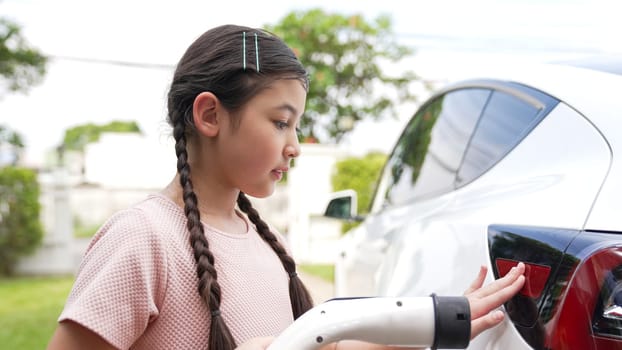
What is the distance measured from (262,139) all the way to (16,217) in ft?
30.5

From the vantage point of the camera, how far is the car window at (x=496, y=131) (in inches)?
65.8

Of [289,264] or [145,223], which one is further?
[289,264]

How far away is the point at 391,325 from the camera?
3.44 feet

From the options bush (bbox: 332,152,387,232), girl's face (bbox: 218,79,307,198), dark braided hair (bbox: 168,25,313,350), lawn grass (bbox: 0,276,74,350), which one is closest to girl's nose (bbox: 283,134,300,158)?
girl's face (bbox: 218,79,307,198)

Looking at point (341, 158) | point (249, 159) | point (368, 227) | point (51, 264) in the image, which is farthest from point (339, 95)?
point (249, 159)

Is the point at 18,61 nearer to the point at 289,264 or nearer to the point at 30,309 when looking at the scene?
the point at 30,309

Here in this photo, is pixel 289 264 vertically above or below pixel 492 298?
below

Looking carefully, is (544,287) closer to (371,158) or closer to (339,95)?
(371,158)

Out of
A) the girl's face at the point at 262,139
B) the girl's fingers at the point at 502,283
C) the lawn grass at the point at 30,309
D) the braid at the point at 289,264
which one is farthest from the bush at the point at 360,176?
the girl's fingers at the point at 502,283

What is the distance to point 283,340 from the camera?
1077 mm

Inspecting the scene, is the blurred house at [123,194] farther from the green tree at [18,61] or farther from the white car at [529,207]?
the white car at [529,207]

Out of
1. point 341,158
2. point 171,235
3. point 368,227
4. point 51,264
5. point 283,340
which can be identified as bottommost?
point 51,264

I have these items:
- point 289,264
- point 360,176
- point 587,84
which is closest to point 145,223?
point 289,264

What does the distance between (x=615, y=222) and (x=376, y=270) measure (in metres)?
1.35
